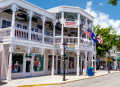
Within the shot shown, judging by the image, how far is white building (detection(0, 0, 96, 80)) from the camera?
51.8 feet

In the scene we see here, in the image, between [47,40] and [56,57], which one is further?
[56,57]

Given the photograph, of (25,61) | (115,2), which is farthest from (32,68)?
(115,2)

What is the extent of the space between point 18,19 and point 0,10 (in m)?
3.32

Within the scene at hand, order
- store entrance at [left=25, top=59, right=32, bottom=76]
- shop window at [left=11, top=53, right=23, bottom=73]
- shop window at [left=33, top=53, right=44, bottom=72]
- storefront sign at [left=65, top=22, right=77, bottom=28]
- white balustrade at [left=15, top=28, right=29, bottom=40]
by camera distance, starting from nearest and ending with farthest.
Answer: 1. white balustrade at [left=15, top=28, right=29, bottom=40]
2. shop window at [left=11, top=53, right=23, bottom=73]
3. store entrance at [left=25, top=59, right=32, bottom=76]
4. shop window at [left=33, top=53, right=44, bottom=72]
5. storefront sign at [left=65, top=22, right=77, bottom=28]

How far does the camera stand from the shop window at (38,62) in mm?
20188

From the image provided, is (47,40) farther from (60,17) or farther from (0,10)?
(0,10)

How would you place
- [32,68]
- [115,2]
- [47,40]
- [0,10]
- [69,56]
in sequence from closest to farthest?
[115,2] → [0,10] → [32,68] → [47,40] → [69,56]

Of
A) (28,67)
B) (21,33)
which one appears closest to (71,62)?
(28,67)

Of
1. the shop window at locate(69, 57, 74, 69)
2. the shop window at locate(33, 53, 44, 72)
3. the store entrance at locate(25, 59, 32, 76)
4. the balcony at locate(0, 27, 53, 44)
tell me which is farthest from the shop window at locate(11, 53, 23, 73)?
the shop window at locate(69, 57, 74, 69)

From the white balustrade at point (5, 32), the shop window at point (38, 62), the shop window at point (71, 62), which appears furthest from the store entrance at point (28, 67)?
the shop window at point (71, 62)

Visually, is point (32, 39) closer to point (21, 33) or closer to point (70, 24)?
point (21, 33)

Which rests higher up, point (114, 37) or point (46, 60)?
point (114, 37)

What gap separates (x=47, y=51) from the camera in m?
22.1

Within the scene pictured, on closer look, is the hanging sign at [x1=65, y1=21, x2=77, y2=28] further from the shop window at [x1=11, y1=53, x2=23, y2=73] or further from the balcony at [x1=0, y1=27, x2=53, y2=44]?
the shop window at [x1=11, y1=53, x2=23, y2=73]
